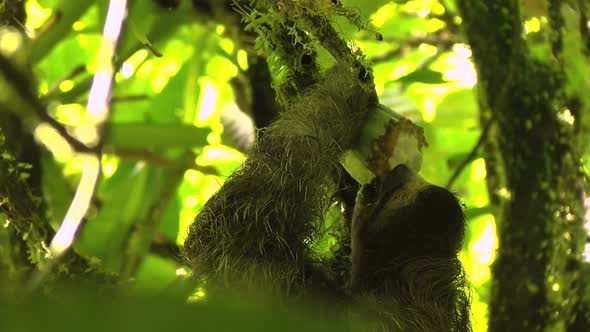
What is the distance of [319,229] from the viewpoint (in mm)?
697

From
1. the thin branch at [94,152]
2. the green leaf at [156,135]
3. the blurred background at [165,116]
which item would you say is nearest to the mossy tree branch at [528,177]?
the blurred background at [165,116]

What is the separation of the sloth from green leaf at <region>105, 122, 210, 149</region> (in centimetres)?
36

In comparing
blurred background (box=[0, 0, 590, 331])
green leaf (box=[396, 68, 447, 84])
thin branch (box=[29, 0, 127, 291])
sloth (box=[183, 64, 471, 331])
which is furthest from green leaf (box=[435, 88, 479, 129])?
thin branch (box=[29, 0, 127, 291])

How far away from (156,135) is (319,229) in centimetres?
46

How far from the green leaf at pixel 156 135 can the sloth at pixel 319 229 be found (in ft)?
1.20

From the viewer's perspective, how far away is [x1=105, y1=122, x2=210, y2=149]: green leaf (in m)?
1.07

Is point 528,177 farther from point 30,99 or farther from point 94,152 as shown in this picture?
point 30,99

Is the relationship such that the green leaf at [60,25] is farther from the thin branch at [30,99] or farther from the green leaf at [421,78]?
the green leaf at [421,78]

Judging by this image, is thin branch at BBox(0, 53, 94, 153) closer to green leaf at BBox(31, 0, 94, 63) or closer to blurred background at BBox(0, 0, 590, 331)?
blurred background at BBox(0, 0, 590, 331)

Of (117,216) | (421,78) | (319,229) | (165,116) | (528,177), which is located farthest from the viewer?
(165,116)

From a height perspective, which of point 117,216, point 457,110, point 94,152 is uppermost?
point 94,152

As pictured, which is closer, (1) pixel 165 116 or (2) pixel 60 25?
(2) pixel 60 25

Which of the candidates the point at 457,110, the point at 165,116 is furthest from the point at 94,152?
the point at 457,110

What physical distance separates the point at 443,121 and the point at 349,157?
0.64 meters
